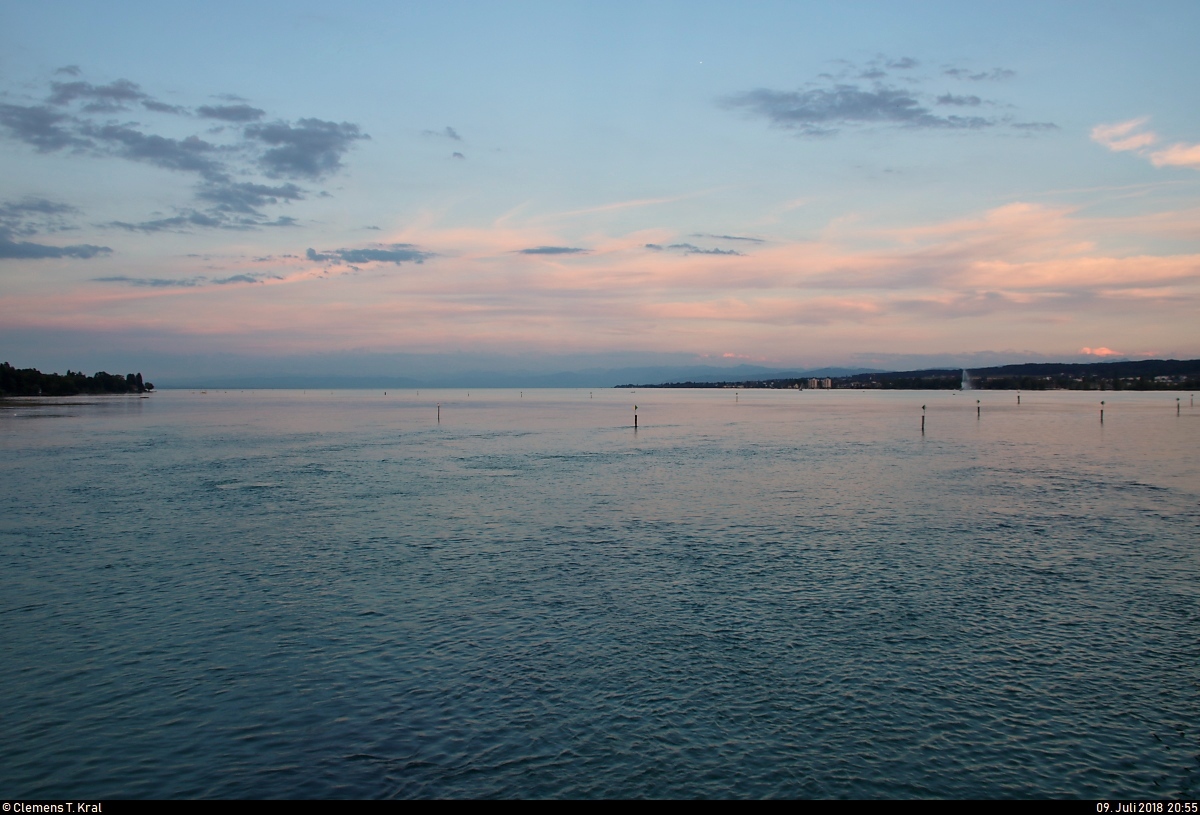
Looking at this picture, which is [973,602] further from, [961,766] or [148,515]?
[148,515]

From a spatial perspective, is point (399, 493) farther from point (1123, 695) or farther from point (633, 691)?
point (1123, 695)

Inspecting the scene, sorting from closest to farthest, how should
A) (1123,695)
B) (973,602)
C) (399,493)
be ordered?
(1123,695) < (973,602) < (399,493)

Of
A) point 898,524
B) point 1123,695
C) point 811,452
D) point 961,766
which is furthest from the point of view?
point 811,452

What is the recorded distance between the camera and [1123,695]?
52.5 ft

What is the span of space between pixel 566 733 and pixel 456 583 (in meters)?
11.0

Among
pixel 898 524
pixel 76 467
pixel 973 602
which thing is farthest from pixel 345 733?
pixel 76 467

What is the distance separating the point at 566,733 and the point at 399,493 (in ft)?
107

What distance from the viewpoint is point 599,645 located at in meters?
18.8

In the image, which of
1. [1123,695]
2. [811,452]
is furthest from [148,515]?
[811,452]

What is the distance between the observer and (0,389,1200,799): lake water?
13.1 metres

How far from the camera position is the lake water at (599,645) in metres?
13.1

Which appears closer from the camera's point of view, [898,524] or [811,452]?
[898,524]

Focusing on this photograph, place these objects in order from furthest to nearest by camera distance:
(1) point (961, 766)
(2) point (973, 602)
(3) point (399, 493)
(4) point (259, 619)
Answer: (3) point (399, 493), (2) point (973, 602), (4) point (259, 619), (1) point (961, 766)

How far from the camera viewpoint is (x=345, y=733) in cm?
1420
